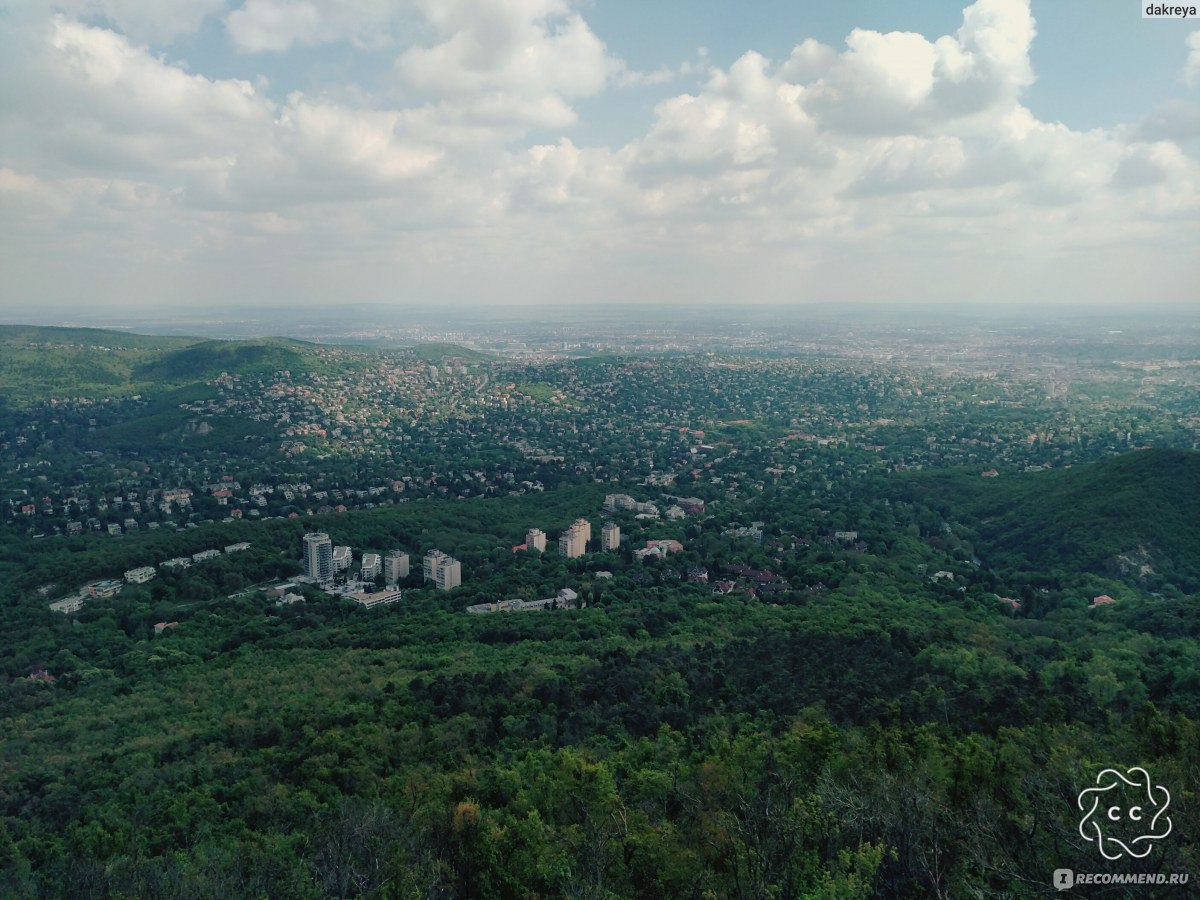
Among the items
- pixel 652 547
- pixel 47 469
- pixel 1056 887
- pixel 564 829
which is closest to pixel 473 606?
pixel 652 547

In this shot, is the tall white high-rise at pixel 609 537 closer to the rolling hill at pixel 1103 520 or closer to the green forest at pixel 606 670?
the green forest at pixel 606 670

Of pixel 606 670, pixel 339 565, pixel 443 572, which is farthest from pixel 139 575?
pixel 606 670

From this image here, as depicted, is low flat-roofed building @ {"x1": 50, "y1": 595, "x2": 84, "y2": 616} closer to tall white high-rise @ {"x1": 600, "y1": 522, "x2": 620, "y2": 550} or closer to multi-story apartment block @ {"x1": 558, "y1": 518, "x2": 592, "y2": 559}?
multi-story apartment block @ {"x1": 558, "y1": 518, "x2": 592, "y2": 559}

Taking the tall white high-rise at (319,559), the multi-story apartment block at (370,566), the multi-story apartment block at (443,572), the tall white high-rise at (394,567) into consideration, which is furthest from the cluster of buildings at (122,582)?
the multi-story apartment block at (443,572)

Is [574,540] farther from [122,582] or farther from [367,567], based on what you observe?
[122,582]

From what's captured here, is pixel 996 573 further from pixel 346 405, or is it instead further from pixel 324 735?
pixel 346 405

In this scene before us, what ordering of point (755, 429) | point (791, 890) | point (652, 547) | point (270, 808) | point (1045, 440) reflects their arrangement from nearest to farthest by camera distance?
point (791, 890) < point (270, 808) < point (652, 547) < point (1045, 440) < point (755, 429)
